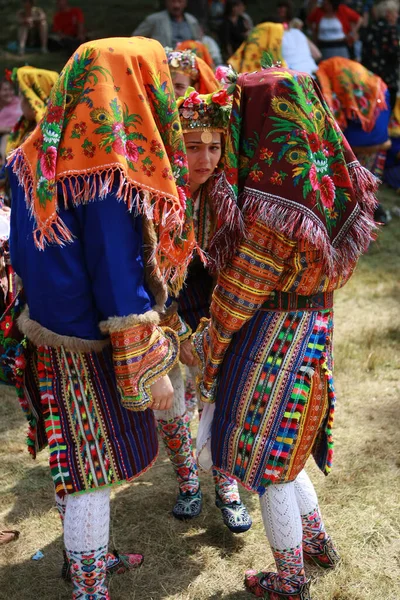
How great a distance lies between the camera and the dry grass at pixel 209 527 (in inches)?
105

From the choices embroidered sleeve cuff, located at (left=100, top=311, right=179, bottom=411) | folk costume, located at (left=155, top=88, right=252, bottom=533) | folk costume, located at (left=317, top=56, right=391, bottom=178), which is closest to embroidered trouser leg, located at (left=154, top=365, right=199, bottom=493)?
folk costume, located at (left=155, top=88, right=252, bottom=533)

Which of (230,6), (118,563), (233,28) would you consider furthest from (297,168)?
(230,6)

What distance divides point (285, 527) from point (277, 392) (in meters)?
0.46

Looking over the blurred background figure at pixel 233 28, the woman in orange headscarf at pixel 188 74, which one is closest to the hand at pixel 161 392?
the woman in orange headscarf at pixel 188 74

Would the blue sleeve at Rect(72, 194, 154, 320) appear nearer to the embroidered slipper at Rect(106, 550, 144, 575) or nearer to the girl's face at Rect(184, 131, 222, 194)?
the girl's face at Rect(184, 131, 222, 194)

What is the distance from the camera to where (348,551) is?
2834 mm

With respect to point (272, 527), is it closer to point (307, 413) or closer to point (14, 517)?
point (307, 413)

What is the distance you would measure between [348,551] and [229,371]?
1.03 m

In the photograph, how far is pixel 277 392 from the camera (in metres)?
2.25

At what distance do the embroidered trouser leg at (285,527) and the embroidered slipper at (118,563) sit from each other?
0.67m

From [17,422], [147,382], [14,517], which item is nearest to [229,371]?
[147,382]

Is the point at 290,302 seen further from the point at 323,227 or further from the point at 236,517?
the point at 236,517

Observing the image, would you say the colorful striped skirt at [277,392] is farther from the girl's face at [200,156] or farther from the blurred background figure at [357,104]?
the blurred background figure at [357,104]

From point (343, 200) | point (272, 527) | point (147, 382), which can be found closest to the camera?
point (147, 382)
